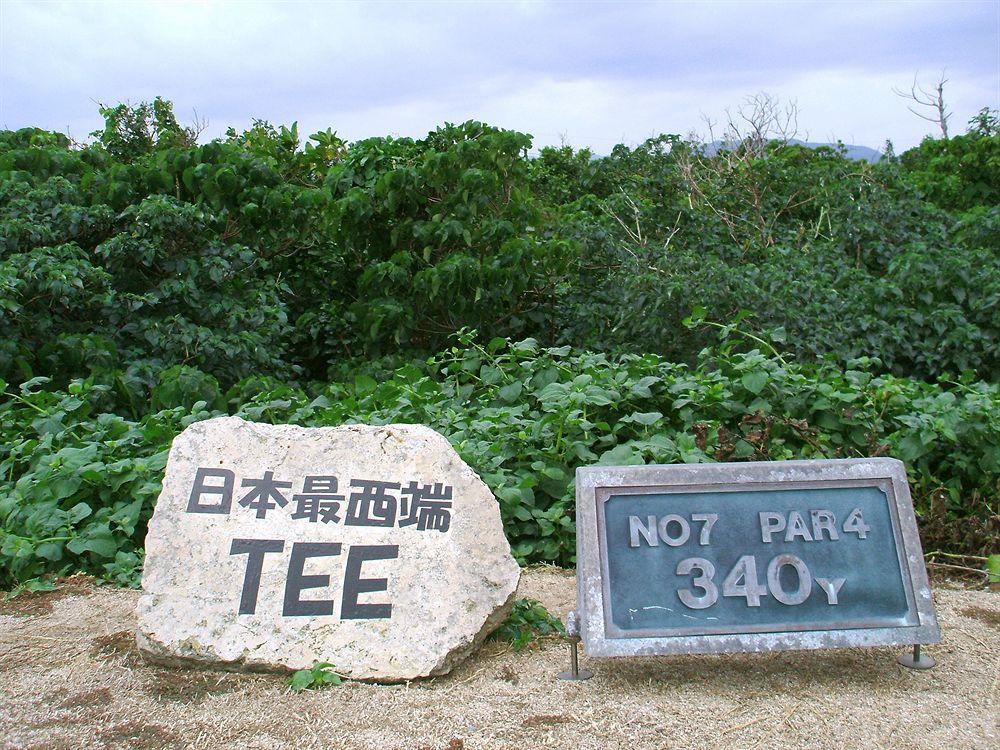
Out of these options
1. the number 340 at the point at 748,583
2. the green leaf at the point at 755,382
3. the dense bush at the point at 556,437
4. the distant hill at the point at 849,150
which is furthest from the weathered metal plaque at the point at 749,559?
the distant hill at the point at 849,150

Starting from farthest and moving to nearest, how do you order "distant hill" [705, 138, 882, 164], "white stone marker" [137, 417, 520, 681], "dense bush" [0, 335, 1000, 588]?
"distant hill" [705, 138, 882, 164], "dense bush" [0, 335, 1000, 588], "white stone marker" [137, 417, 520, 681]

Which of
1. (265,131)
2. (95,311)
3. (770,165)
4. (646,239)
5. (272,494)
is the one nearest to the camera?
(272,494)

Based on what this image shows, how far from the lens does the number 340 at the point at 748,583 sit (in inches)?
108

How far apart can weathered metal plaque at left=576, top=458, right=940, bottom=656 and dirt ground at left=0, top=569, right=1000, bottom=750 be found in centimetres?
14

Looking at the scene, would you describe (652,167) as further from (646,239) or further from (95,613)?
(95,613)

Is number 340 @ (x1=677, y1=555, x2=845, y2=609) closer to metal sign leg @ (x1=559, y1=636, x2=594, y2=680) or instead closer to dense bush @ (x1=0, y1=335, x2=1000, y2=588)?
metal sign leg @ (x1=559, y1=636, x2=594, y2=680)

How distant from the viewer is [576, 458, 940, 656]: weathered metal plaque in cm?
272

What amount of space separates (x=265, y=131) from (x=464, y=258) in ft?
14.3

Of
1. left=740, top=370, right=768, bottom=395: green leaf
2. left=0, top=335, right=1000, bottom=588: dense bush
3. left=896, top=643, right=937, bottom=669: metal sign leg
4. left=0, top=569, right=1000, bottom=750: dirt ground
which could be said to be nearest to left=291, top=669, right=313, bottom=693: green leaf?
left=0, top=569, right=1000, bottom=750: dirt ground

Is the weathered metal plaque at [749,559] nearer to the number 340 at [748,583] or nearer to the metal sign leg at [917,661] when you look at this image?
the number 340 at [748,583]

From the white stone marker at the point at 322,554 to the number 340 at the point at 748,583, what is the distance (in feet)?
1.84

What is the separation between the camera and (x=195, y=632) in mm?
2867

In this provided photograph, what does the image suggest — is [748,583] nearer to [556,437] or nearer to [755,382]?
[556,437]

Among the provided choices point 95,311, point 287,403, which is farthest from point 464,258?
point 95,311
